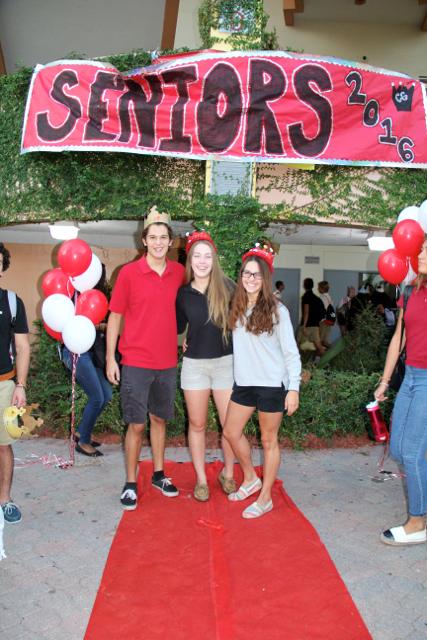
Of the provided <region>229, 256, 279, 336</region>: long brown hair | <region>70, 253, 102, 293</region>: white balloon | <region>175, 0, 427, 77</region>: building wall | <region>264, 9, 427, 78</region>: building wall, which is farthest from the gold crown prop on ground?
<region>264, 9, 427, 78</region>: building wall

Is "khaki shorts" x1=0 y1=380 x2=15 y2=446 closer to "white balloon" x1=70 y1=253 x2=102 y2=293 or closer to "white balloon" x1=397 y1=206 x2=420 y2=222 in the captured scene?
"white balloon" x1=70 y1=253 x2=102 y2=293

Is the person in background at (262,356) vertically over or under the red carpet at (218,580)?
over

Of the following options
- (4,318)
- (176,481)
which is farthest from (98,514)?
(4,318)

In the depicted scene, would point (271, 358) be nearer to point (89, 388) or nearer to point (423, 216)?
point (423, 216)

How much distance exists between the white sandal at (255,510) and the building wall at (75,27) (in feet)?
33.9

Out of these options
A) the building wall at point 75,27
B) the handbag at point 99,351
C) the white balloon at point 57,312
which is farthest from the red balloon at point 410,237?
the building wall at point 75,27

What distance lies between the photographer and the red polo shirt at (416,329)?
10.8 feet

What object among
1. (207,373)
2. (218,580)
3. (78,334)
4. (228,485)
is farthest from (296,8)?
(218,580)

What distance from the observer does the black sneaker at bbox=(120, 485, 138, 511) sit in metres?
3.89

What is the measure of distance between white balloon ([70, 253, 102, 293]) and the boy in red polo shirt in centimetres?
104

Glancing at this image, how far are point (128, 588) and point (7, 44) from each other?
12034mm

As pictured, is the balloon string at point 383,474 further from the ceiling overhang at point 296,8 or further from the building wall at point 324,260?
the building wall at point 324,260

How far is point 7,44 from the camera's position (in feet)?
38.5

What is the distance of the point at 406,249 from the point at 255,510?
239cm
